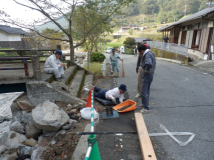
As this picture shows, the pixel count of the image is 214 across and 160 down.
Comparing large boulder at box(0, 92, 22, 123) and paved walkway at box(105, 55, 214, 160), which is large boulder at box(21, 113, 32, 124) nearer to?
large boulder at box(0, 92, 22, 123)

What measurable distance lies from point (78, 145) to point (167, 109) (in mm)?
3106

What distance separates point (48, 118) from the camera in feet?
12.7

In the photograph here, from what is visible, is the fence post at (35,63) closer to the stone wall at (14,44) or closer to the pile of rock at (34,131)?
the pile of rock at (34,131)

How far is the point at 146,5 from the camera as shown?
120188 mm

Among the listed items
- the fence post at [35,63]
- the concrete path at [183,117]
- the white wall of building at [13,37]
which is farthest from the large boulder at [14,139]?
the white wall of building at [13,37]

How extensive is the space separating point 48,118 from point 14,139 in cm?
104

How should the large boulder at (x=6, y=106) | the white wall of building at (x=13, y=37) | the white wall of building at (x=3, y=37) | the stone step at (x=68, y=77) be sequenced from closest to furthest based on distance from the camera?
the stone step at (x=68, y=77) < the large boulder at (x=6, y=106) < the white wall of building at (x=3, y=37) < the white wall of building at (x=13, y=37)

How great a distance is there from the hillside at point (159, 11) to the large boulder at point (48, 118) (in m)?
79.3

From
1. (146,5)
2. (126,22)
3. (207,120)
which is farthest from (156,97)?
(146,5)

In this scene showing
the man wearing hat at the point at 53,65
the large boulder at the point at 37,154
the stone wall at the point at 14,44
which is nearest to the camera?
the large boulder at the point at 37,154

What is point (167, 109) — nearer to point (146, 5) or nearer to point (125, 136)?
point (125, 136)

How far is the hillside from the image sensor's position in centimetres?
8443

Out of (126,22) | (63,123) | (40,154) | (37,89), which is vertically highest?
(126,22)

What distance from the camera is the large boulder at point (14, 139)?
150 inches
